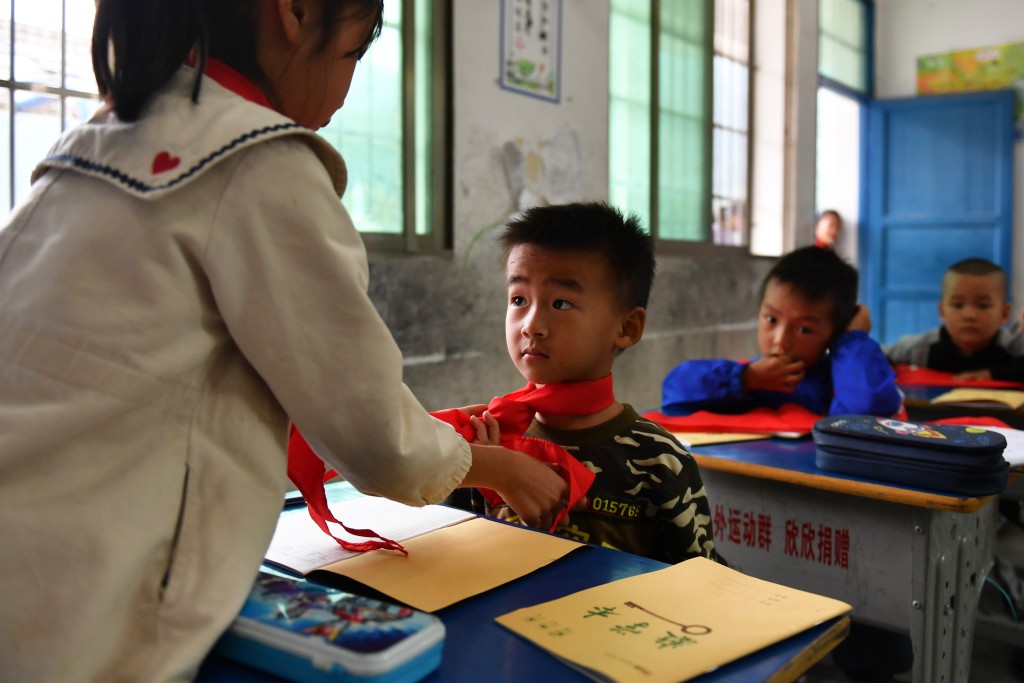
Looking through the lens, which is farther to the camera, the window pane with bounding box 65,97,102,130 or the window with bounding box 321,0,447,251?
the window with bounding box 321,0,447,251

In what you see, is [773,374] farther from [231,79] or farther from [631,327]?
[231,79]

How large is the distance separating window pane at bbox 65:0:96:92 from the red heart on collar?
1983 mm

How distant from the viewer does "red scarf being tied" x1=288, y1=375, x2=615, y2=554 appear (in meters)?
1.01

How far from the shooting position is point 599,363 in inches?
55.9

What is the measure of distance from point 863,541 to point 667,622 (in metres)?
1.02

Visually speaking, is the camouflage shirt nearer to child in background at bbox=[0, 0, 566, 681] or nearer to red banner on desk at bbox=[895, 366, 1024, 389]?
child in background at bbox=[0, 0, 566, 681]

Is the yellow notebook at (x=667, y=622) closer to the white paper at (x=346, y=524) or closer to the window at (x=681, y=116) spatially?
the white paper at (x=346, y=524)

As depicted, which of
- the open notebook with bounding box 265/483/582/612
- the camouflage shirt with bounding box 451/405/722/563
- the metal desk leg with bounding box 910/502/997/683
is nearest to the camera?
the open notebook with bounding box 265/483/582/612

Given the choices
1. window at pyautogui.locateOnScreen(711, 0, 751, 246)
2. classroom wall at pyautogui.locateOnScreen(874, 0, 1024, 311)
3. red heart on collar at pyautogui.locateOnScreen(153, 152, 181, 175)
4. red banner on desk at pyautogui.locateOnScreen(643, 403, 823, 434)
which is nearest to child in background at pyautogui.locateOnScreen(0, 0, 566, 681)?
red heart on collar at pyautogui.locateOnScreen(153, 152, 181, 175)

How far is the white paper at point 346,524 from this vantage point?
98 centimetres

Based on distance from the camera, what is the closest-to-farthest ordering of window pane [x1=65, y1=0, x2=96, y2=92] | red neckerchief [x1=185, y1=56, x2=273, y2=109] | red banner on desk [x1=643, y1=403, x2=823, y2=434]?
red neckerchief [x1=185, y1=56, x2=273, y2=109]
red banner on desk [x1=643, y1=403, x2=823, y2=434]
window pane [x1=65, y1=0, x2=96, y2=92]

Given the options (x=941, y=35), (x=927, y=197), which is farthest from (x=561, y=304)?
(x=941, y=35)

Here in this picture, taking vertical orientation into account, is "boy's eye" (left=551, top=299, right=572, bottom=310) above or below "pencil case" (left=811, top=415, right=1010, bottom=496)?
above

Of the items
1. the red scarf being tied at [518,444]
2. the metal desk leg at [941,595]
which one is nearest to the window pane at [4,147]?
the red scarf being tied at [518,444]
